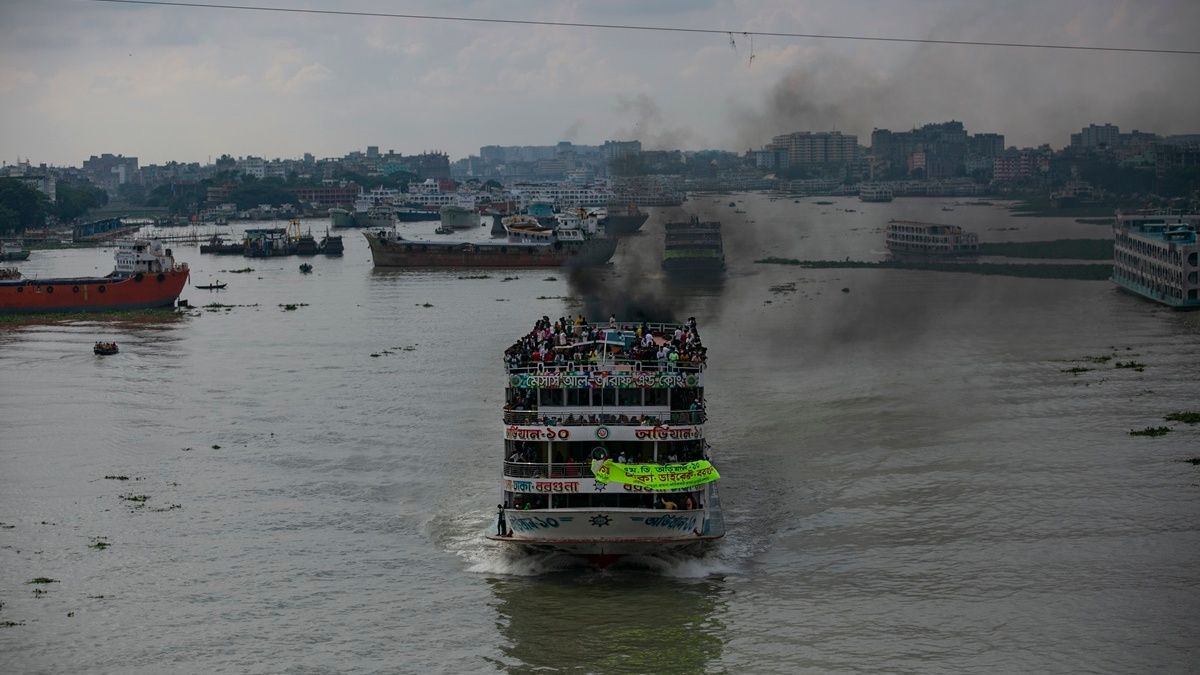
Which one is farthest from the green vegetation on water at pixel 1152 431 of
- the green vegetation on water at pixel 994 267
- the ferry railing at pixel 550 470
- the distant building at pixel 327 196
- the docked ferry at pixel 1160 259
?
the distant building at pixel 327 196

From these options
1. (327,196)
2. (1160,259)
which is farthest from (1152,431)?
(327,196)

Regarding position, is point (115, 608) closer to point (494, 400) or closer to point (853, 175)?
point (494, 400)

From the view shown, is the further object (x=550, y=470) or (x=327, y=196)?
(x=327, y=196)

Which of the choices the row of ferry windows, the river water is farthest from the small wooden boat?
the row of ferry windows

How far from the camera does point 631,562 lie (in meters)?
22.1

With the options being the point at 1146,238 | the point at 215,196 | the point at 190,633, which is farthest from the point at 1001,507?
the point at 215,196

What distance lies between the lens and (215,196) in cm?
18375

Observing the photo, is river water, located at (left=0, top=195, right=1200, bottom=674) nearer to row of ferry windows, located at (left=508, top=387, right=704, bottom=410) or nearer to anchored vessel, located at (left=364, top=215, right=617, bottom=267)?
row of ferry windows, located at (left=508, top=387, right=704, bottom=410)

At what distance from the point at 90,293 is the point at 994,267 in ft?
148

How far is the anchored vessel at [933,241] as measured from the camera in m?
77.8

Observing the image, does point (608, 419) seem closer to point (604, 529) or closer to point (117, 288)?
point (604, 529)

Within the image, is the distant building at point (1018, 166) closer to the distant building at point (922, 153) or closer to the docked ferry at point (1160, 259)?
the distant building at point (922, 153)

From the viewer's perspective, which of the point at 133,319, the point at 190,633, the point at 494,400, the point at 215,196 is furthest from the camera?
the point at 215,196

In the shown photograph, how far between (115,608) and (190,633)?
1.77 meters
